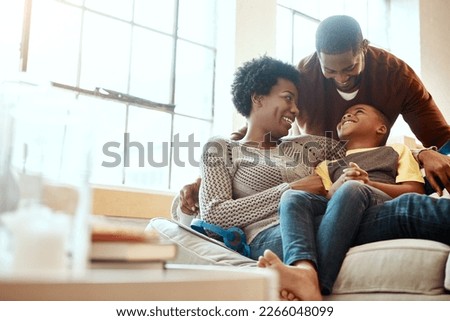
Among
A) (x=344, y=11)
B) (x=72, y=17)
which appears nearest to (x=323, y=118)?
(x=72, y=17)

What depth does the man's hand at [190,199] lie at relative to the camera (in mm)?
1714

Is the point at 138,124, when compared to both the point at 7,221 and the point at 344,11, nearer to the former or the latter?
the point at 344,11

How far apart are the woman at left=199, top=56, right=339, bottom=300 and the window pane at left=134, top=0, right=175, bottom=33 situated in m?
0.92

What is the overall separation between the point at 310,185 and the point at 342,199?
0.23 m

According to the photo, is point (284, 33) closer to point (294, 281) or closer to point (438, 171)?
point (438, 171)

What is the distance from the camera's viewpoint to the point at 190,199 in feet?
5.63

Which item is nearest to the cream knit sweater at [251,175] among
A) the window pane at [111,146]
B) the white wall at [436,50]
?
the window pane at [111,146]

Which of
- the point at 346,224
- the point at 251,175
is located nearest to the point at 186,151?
the point at 251,175

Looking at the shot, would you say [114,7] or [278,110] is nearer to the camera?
[278,110]

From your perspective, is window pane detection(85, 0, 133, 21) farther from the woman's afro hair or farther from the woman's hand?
the woman's hand

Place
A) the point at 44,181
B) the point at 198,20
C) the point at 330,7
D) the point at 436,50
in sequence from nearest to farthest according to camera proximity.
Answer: the point at 44,181 < the point at 198,20 < the point at 330,7 < the point at 436,50

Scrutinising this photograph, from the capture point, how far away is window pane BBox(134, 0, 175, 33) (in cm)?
271

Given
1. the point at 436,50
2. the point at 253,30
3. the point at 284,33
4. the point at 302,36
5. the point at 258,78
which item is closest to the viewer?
the point at 258,78

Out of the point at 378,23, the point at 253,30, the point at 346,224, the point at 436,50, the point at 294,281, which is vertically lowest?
the point at 294,281
